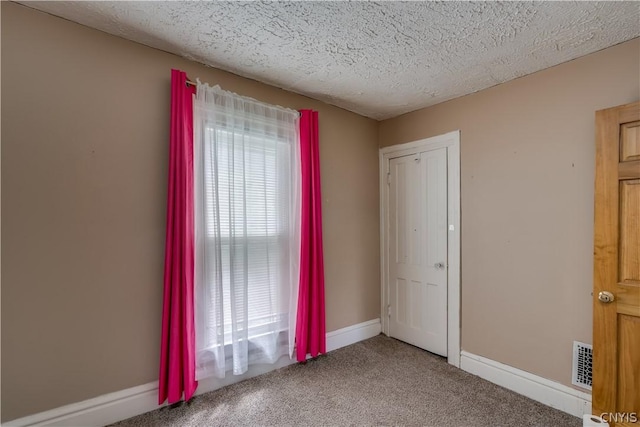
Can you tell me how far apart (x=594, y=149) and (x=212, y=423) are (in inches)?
120

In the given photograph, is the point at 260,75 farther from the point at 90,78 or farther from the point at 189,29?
the point at 90,78

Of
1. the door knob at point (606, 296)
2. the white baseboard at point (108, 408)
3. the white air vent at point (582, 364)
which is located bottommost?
the white baseboard at point (108, 408)

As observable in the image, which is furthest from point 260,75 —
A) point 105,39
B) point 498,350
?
point 498,350

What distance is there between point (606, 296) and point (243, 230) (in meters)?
2.40

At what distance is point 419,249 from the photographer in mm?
3062

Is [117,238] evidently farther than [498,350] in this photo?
No

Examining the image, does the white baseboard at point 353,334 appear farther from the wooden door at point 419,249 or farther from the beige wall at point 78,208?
the beige wall at point 78,208

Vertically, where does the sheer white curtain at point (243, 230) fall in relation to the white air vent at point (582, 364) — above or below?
above

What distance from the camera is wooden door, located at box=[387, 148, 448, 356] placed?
288 centimetres

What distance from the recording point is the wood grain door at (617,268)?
1700 mm

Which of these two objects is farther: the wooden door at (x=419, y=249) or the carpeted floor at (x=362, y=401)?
the wooden door at (x=419, y=249)

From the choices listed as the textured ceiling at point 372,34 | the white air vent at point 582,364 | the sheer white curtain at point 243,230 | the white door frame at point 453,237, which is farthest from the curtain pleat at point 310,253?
the white air vent at point 582,364

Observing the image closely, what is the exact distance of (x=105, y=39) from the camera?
1.88m

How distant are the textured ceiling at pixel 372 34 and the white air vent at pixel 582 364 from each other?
6.51 ft
